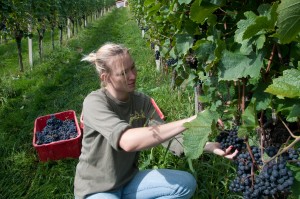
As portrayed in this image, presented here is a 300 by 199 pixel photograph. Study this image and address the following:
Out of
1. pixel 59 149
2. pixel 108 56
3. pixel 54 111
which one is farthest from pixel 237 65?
pixel 54 111

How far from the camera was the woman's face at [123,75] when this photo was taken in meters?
2.35

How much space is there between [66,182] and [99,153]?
128 centimetres

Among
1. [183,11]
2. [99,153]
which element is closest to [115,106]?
[99,153]

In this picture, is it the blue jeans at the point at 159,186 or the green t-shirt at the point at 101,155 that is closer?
the green t-shirt at the point at 101,155

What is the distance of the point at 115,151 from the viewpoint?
2.43 m

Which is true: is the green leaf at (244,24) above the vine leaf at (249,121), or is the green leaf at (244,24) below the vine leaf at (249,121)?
above

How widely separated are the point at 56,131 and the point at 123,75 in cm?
218

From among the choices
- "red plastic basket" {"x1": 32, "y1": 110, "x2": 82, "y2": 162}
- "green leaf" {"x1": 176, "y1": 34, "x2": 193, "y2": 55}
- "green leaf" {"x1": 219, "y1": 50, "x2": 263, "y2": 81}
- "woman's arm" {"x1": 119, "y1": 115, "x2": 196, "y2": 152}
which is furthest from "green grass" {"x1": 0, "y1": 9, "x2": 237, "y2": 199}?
"green leaf" {"x1": 219, "y1": 50, "x2": 263, "y2": 81}

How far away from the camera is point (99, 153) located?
243 cm

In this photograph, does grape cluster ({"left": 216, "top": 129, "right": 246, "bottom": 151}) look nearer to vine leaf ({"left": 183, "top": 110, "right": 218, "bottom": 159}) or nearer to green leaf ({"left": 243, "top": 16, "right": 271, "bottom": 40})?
vine leaf ({"left": 183, "top": 110, "right": 218, "bottom": 159})

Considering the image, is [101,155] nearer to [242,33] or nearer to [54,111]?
[242,33]

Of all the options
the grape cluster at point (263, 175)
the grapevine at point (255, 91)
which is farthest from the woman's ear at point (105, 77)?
the grape cluster at point (263, 175)

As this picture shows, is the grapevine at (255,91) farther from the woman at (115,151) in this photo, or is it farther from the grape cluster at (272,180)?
the woman at (115,151)

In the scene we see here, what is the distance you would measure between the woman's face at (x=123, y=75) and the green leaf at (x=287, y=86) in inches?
57.3
